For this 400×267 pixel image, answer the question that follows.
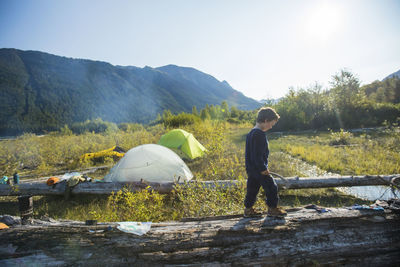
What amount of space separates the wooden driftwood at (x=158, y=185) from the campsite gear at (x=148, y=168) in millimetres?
473

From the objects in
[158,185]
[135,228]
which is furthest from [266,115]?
[158,185]

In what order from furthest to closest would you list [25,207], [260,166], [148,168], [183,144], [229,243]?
[183,144] < [148,168] < [25,207] < [260,166] < [229,243]

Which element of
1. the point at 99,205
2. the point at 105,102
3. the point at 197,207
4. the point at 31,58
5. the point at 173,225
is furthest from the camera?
the point at 31,58

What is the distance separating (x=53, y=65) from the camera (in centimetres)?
16625

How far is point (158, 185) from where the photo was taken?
601 cm

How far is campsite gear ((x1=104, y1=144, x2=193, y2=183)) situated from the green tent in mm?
2901

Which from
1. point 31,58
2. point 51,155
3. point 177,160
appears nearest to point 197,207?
point 177,160

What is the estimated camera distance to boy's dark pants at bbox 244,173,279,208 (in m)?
3.18

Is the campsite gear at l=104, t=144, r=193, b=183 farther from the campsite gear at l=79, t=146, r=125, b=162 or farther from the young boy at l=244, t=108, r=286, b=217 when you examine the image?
the campsite gear at l=79, t=146, r=125, b=162

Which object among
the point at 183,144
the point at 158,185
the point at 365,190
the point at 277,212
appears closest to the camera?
the point at 277,212

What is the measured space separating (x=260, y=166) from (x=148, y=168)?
4.67 meters

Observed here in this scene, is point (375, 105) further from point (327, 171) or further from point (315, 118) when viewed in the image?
point (327, 171)

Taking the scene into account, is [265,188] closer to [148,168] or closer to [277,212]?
[277,212]

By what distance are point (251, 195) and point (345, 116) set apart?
23.0 meters
